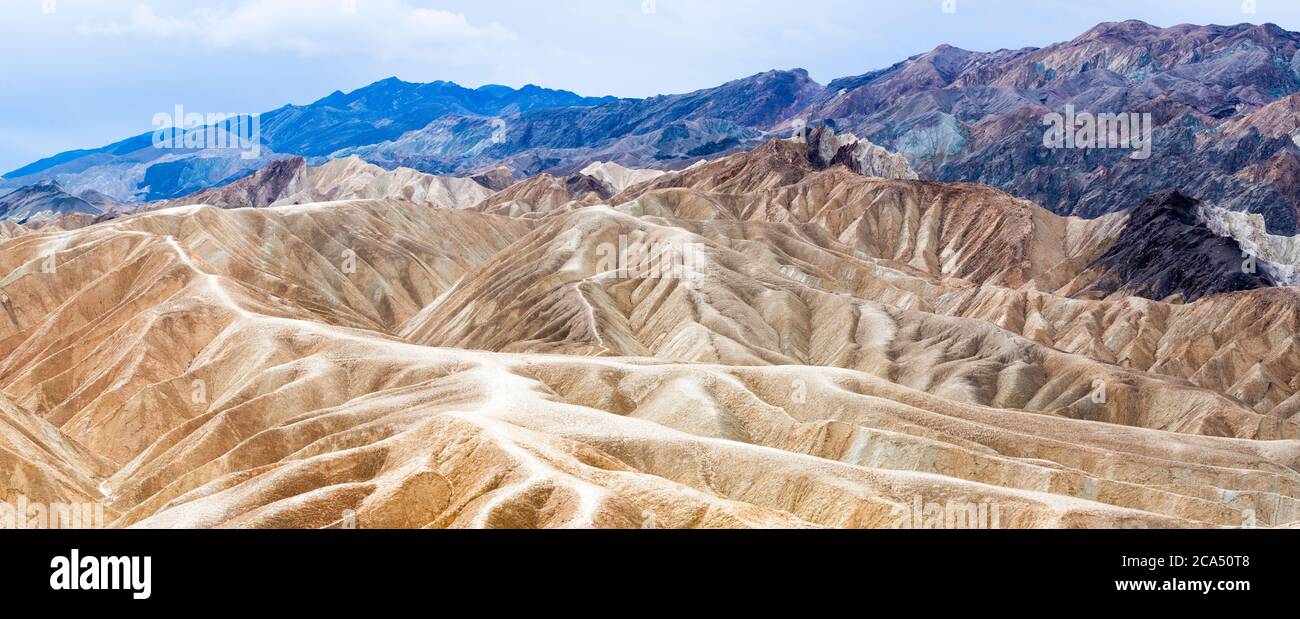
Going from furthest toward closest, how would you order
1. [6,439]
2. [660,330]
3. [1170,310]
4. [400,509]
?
[1170,310], [660,330], [6,439], [400,509]
